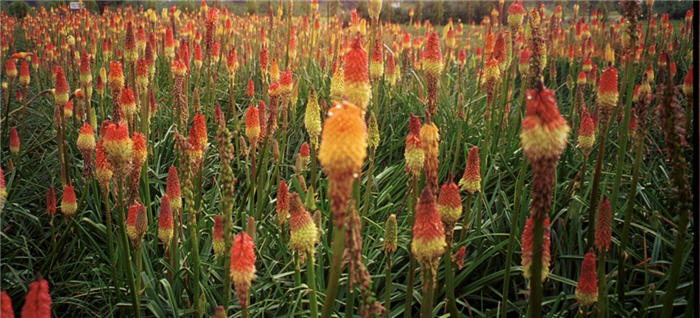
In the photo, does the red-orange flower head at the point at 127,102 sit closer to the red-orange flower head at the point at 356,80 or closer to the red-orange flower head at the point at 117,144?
the red-orange flower head at the point at 117,144

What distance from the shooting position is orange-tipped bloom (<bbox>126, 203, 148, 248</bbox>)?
180 centimetres

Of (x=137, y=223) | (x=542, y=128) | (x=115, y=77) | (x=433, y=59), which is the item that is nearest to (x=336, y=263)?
(x=542, y=128)

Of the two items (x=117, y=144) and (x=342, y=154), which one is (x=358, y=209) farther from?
(x=342, y=154)

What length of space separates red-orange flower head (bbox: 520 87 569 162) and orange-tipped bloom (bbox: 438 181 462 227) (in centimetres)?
63

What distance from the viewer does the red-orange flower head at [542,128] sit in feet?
3.22

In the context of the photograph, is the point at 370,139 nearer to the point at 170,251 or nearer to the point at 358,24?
the point at 170,251

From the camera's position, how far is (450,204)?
1.63 meters

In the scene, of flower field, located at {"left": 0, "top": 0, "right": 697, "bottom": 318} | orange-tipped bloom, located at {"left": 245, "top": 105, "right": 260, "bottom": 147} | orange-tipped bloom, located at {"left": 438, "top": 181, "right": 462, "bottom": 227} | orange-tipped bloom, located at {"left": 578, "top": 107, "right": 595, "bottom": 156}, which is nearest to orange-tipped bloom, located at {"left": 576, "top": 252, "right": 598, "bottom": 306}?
flower field, located at {"left": 0, "top": 0, "right": 697, "bottom": 318}

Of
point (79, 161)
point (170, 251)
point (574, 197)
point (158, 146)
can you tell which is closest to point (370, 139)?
point (170, 251)

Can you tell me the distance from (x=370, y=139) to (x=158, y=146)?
84.6 inches

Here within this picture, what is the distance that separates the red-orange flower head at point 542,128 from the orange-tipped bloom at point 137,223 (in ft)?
4.30

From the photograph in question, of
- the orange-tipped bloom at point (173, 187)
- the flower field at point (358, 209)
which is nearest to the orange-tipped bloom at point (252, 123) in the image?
the flower field at point (358, 209)

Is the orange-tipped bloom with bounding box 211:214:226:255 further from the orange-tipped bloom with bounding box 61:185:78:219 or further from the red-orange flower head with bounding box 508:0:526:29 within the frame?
the red-orange flower head with bounding box 508:0:526:29

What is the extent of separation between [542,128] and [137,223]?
4.51ft
